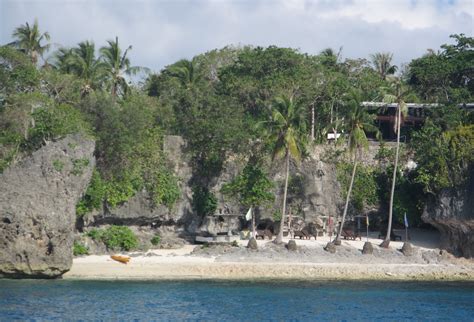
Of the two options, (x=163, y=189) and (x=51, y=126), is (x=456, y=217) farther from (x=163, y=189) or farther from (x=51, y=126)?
(x=51, y=126)

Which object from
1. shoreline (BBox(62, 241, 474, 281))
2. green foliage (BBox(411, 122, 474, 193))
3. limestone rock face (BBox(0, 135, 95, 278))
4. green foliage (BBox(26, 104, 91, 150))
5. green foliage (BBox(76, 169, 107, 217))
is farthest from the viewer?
green foliage (BBox(411, 122, 474, 193))

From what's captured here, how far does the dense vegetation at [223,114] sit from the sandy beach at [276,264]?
4464mm

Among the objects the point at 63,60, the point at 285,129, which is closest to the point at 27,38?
the point at 63,60

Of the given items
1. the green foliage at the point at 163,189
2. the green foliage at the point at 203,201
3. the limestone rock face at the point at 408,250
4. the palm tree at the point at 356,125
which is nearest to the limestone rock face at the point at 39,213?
the green foliage at the point at 163,189

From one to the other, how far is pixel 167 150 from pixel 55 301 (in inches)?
785

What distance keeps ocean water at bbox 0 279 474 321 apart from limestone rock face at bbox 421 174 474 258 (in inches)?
252

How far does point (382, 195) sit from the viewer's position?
53.5 meters

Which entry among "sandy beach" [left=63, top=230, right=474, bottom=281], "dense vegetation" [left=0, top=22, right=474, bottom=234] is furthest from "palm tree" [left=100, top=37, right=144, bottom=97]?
"sandy beach" [left=63, top=230, right=474, bottom=281]

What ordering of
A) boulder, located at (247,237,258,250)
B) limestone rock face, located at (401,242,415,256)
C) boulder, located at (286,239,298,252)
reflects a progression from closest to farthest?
boulder, located at (247,237,258,250) → boulder, located at (286,239,298,252) → limestone rock face, located at (401,242,415,256)

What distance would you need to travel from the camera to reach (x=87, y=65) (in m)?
56.1

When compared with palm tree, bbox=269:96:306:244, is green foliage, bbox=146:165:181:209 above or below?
below

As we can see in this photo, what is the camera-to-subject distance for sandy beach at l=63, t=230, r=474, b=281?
139 feet

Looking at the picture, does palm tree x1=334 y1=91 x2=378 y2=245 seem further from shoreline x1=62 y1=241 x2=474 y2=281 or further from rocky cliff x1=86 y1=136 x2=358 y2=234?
rocky cliff x1=86 y1=136 x2=358 y2=234

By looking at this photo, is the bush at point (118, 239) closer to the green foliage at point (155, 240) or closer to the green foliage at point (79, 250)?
the green foliage at point (155, 240)
